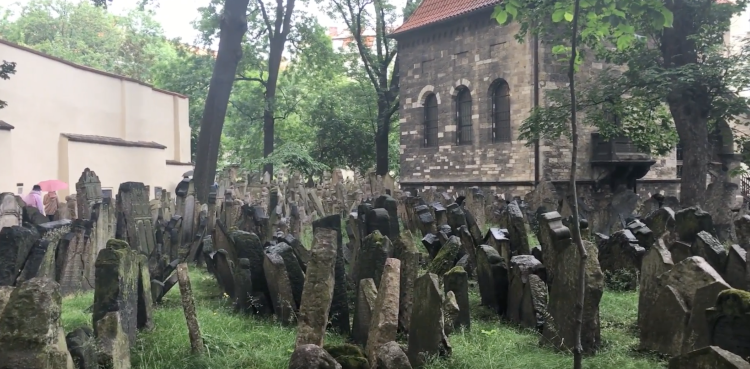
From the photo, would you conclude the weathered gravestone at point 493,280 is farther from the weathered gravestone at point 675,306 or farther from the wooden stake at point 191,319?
the wooden stake at point 191,319

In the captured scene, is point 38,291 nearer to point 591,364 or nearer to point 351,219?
point 591,364

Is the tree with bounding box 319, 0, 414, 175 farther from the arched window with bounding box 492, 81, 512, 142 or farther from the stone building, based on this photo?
the arched window with bounding box 492, 81, 512, 142

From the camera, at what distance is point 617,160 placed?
71.3 ft

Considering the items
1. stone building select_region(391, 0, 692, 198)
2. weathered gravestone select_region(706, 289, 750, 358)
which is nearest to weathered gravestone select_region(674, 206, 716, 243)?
weathered gravestone select_region(706, 289, 750, 358)

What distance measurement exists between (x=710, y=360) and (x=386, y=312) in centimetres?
200

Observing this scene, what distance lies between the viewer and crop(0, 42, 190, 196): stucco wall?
17.6m

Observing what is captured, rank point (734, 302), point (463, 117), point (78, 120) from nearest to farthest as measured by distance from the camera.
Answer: point (734, 302) → point (78, 120) → point (463, 117)

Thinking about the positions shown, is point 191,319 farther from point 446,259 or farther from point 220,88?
point 220,88

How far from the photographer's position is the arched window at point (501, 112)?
23.2 metres

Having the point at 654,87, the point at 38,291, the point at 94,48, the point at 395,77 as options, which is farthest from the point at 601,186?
the point at 94,48

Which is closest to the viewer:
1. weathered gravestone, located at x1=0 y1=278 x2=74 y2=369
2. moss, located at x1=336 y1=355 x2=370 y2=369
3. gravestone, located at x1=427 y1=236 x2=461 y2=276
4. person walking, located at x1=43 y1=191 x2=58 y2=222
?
weathered gravestone, located at x1=0 y1=278 x2=74 y2=369

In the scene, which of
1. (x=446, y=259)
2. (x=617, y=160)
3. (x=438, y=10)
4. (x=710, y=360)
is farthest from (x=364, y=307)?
(x=438, y=10)

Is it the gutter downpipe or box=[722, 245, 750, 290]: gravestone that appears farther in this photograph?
the gutter downpipe

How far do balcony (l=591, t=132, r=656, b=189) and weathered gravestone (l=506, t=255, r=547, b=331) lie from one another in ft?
56.8
